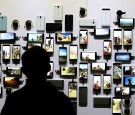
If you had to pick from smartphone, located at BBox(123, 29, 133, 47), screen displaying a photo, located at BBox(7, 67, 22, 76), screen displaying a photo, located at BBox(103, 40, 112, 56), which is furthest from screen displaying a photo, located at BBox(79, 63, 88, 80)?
screen displaying a photo, located at BBox(7, 67, 22, 76)

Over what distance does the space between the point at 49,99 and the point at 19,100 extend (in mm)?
139

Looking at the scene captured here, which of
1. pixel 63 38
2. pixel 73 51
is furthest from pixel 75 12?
pixel 73 51

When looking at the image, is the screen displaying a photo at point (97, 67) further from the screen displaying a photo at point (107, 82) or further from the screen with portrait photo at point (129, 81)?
the screen with portrait photo at point (129, 81)

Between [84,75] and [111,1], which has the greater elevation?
[111,1]

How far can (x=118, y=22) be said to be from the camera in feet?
10.9

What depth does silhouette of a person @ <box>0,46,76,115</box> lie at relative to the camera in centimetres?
146

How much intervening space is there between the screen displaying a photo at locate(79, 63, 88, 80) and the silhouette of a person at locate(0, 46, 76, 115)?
6.20 feet

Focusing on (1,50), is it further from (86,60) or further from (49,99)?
(49,99)

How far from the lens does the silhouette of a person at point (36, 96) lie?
146 cm

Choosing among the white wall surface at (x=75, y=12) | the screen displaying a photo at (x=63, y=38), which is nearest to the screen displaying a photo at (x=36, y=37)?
the white wall surface at (x=75, y=12)

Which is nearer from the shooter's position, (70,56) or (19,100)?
(19,100)

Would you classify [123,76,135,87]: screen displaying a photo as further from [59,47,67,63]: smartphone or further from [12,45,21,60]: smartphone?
[12,45,21,60]: smartphone

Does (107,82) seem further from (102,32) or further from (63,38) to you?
(63,38)

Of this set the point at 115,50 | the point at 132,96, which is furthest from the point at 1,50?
the point at 132,96
